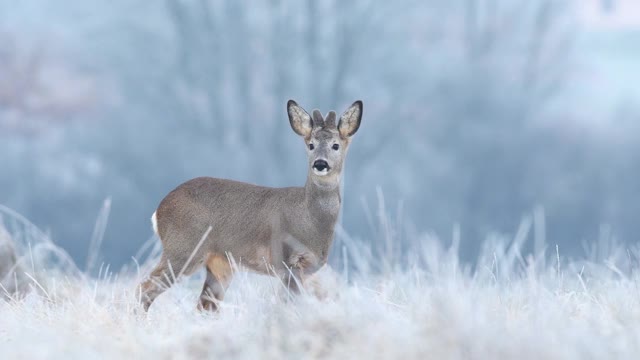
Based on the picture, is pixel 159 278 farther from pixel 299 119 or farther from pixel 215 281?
pixel 299 119

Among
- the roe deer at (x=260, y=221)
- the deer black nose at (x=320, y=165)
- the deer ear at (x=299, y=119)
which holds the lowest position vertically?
the roe deer at (x=260, y=221)

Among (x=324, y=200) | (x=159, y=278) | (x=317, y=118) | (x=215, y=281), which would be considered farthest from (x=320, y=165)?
(x=159, y=278)

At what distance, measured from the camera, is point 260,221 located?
29.6ft

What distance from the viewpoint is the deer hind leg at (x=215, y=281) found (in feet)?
30.5

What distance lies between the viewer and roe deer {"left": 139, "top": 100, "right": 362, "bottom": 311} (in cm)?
866

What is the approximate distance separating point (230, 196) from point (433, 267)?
12.6 feet

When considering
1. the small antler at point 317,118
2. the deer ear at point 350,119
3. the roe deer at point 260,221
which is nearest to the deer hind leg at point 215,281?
the roe deer at point 260,221

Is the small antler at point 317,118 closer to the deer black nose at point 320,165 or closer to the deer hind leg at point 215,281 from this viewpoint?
the deer black nose at point 320,165

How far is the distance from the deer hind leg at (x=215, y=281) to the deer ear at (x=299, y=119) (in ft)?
4.68

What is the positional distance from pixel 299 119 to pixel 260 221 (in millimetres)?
986

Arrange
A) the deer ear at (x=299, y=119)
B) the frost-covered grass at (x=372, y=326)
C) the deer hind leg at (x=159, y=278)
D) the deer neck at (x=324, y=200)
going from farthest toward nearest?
the deer hind leg at (x=159, y=278) → the deer ear at (x=299, y=119) → the deer neck at (x=324, y=200) → the frost-covered grass at (x=372, y=326)

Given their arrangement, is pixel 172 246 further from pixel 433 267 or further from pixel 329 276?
pixel 433 267

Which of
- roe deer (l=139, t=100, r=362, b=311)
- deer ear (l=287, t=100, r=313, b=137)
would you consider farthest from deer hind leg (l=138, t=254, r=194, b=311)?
deer ear (l=287, t=100, r=313, b=137)

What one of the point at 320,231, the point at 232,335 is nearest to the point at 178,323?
the point at 232,335
